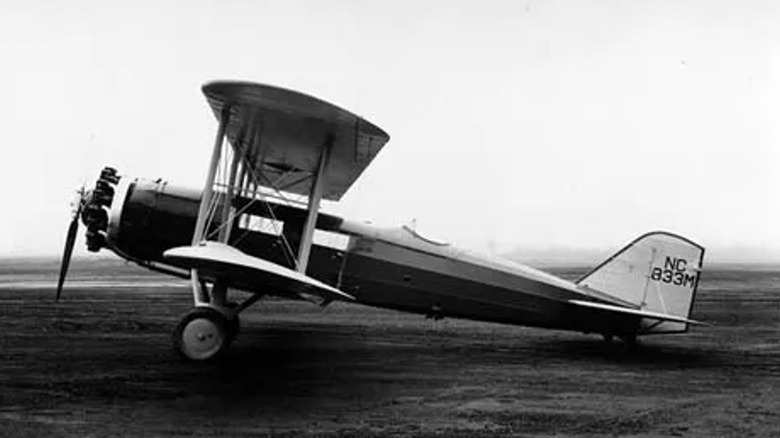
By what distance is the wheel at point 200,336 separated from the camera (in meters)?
9.12

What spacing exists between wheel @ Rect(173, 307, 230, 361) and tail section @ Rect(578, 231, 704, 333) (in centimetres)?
537

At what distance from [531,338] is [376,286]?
11.5 feet

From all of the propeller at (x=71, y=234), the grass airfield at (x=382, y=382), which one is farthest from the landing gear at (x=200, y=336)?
the propeller at (x=71, y=234)

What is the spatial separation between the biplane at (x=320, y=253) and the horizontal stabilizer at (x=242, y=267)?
123 mm

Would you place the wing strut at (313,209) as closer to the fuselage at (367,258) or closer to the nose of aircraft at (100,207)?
the fuselage at (367,258)

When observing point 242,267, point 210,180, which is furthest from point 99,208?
point 242,267

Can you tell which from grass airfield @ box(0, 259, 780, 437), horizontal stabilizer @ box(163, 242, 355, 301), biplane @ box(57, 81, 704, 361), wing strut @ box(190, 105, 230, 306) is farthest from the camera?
biplane @ box(57, 81, 704, 361)

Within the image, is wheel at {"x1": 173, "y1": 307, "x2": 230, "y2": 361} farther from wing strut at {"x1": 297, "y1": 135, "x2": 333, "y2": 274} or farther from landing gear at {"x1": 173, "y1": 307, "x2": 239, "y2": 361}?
wing strut at {"x1": 297, "y1": 135, "x2": 333, "y2": 274}

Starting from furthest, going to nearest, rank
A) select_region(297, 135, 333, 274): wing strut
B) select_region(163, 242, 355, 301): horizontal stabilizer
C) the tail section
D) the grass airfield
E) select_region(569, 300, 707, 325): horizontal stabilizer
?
the tail section → select_region(569, 300, 707, 325): horizontal stabilizer → select_region(297, 135, 333, 274): wing strut → select_region(163, 242, 355, 301): horizontal stabilizer → the grass airfield

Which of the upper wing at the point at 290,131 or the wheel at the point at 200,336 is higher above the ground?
the upper wing at the point at 290,131

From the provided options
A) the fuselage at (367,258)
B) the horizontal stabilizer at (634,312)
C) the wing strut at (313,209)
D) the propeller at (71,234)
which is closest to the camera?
the wing strut at (313,209)

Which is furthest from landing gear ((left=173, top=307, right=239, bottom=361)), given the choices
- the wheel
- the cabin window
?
the cabin window

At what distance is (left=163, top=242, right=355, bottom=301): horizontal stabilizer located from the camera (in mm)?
8109

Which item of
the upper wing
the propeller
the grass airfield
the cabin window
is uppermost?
the upper wing
